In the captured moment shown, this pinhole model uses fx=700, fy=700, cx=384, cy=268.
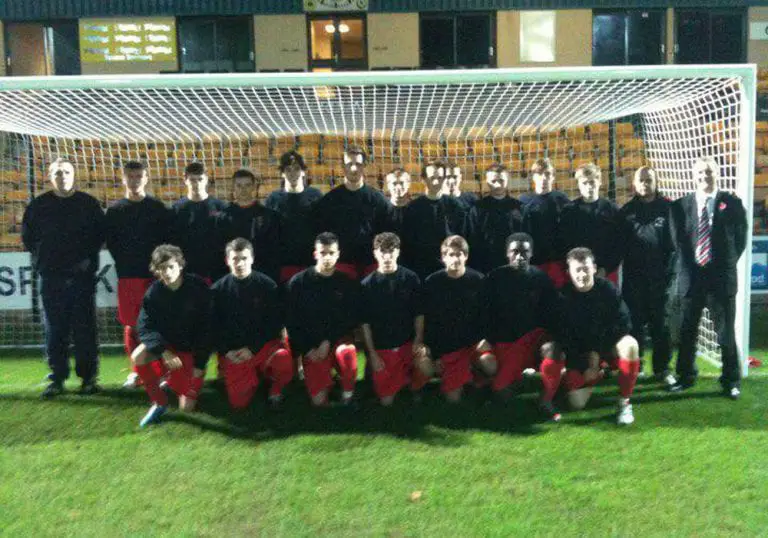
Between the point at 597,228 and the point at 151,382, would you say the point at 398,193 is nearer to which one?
the point at 597,228

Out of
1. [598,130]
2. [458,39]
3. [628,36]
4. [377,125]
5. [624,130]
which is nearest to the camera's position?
[377,125]

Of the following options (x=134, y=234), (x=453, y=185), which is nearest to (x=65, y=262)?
(x=134, y=234)

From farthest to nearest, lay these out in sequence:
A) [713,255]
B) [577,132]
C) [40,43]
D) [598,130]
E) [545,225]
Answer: [40,43] < [577,132] < [598,130] < [545,225] < [713,255]

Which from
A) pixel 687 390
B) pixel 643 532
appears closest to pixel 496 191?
pixel 687 390

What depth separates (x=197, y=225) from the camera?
4766mm

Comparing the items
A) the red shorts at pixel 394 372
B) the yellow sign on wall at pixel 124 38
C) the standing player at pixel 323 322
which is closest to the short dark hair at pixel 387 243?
the standing player at pixel 323 322

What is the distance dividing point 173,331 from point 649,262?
311 cm

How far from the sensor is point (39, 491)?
10.4 feet

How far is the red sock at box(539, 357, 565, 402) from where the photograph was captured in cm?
405

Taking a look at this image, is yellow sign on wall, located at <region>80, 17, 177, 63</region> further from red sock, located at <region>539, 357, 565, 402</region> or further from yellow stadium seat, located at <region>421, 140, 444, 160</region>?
red sock, located at <region>539, 357, 565, 402</region>

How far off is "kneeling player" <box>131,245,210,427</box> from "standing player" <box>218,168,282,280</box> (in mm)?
549

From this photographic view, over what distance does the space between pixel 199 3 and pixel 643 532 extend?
12.8 metres

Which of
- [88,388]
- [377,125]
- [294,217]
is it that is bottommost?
[88,388]

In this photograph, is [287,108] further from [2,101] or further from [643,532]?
[643,532]
